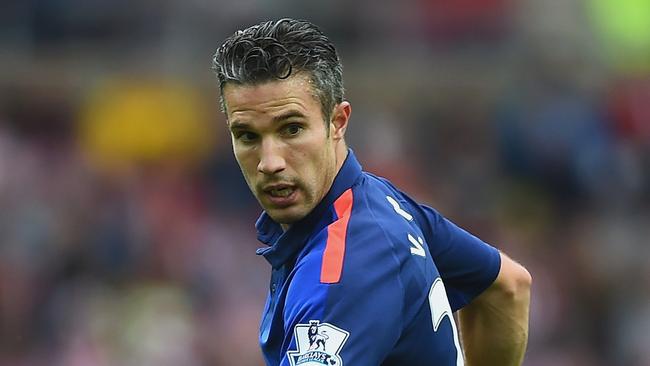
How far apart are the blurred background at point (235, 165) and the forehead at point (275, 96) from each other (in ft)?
23.0

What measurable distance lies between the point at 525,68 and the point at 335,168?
9.31 metres

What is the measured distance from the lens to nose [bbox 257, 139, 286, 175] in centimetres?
419

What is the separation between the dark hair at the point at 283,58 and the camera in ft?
13.8

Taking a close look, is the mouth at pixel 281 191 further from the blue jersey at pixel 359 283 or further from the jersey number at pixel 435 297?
the jersey number at pixel 435 297

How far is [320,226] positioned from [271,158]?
256mm

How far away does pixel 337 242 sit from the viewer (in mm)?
4082

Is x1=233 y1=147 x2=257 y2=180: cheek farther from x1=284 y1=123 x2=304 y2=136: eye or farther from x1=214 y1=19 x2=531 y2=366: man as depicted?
x1=284 y1=123 x2=304 y2=136: eye

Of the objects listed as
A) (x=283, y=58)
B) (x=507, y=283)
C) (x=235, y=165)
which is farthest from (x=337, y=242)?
(x=235, y=165)

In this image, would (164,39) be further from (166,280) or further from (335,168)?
(335,168)

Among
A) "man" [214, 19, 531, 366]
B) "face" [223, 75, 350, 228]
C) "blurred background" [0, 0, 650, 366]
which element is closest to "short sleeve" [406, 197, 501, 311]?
"man" [214, 19, 531, 366]

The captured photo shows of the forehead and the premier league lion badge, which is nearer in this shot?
the premier league lion badge

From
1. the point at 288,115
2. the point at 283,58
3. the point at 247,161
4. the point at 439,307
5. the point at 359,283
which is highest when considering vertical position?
the point at 283,58

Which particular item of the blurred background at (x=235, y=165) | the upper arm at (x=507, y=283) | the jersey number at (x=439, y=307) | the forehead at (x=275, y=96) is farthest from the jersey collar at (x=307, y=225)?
the blurred background at (x=235, y=165)

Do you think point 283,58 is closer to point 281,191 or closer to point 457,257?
point 281,191
